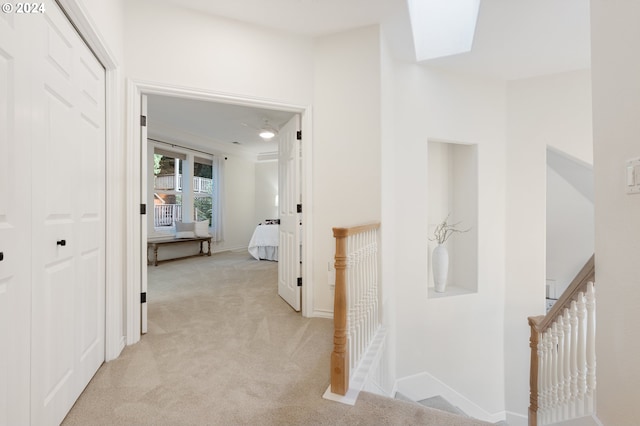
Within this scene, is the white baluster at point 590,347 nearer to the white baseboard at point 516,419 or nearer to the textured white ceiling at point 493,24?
the textured white ceiling at point 493,24

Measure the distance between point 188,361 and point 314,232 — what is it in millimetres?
1433

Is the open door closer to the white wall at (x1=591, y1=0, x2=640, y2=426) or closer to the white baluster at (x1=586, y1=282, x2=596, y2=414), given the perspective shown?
the white wall at (x1=591, y1=0, x2=640, y2=426)

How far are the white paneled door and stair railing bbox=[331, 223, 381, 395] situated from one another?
133 cm

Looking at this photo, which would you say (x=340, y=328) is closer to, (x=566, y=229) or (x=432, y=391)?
(x=432, y=391)

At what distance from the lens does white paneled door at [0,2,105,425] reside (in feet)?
3.56

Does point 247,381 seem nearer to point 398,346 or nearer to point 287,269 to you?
point 287,269

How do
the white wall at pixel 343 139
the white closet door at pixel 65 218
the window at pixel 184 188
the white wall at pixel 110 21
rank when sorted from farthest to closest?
the window at pixel 184 188 < the white wall at pixel 343 139 < the white wall at pixel 110 21 < the white closet door at pixel 65 218

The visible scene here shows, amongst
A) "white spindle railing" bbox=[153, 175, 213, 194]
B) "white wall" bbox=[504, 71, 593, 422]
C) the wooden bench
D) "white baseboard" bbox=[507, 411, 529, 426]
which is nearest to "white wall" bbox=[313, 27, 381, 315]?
"white wall" bbox=[504, 71, 593, 422]

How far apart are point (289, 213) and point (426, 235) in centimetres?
161

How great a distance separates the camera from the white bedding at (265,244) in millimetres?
5891

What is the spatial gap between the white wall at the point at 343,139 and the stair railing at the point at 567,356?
1.47 metres

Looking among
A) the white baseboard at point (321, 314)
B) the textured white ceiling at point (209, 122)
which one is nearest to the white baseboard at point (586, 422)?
the white baseboard at point (321, 314)

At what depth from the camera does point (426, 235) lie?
3.46 metres

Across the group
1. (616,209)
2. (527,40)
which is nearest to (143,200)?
(616,209)
